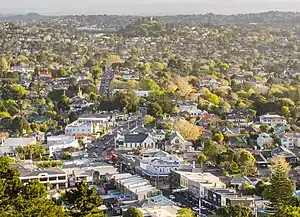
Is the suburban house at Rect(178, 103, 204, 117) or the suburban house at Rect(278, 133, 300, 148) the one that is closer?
the suburban house at Rect(278, 133, 300, 148)

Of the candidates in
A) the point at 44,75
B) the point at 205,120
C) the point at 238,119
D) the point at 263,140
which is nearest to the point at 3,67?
the point at 44,75

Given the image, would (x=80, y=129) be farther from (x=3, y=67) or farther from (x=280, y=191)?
(x=3, y=67)

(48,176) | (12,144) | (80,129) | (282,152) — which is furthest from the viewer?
(80,129)

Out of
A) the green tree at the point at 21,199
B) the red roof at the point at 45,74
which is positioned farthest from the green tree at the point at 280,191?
the red roof at the point at 45,74

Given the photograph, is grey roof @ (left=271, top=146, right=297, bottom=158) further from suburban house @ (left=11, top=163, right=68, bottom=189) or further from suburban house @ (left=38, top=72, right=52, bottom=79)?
suburban house @ (left=38, top=72, right=52, bottom=79)

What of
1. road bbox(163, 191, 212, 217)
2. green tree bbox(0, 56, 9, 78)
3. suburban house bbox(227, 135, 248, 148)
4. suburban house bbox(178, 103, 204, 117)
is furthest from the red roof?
road bbox(163, 191, 212, 217)

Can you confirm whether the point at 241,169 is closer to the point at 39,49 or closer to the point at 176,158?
→ the point at 176,158

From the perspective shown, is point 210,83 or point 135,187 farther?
point 210,83
